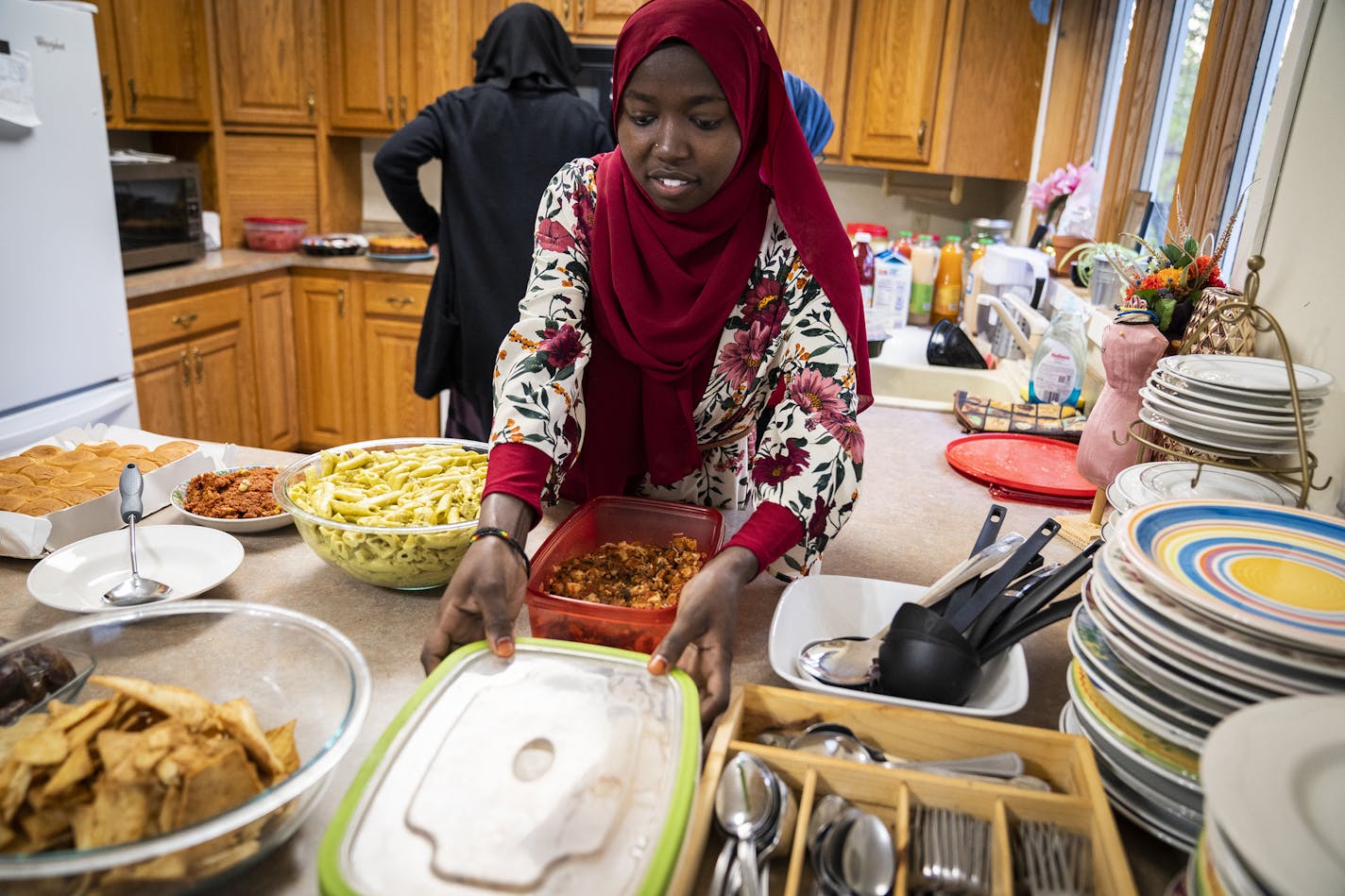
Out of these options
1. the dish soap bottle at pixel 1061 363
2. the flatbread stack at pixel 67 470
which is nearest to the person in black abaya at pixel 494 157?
the dish soap bottle at pixel 1061 363

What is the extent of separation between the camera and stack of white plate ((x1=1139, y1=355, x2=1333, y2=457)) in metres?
0.96

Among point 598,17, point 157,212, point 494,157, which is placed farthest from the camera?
point 598,17

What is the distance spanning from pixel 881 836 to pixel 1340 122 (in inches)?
43.3

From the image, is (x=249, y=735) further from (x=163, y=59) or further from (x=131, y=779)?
(x=163, y=59)

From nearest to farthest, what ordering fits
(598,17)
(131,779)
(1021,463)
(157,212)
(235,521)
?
(131,779) < (235,521) < (1021,463) < (157,212) < (598,17)

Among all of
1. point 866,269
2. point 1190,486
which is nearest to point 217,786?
point 1190,486

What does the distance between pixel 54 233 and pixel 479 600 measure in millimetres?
2135

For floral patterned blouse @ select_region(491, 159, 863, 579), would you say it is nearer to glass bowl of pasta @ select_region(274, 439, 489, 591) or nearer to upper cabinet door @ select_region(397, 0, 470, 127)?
glass bowl of pasta @ select_region(274, 439, 489, 591)

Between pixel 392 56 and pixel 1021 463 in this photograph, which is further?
pixel 392 56

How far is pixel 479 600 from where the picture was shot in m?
0.83

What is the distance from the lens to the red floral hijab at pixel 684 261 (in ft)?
3.41

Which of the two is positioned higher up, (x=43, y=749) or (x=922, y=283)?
(x=922, y=283)

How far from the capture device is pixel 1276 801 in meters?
0.47

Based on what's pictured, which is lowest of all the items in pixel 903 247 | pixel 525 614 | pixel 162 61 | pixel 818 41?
pixel 525 614
